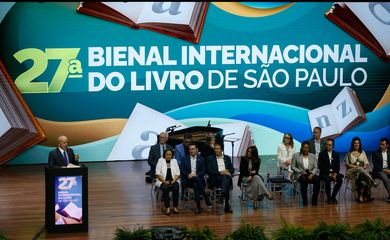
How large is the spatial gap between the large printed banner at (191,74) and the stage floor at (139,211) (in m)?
2.10

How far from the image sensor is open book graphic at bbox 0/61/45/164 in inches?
569

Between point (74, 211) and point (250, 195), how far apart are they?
2.80 metres

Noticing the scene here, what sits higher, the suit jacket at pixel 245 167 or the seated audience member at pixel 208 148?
the seated audience member at pixel 208 148

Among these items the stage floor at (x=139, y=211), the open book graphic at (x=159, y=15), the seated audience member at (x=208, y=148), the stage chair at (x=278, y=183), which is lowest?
the stage floor at (x=139, y=211)

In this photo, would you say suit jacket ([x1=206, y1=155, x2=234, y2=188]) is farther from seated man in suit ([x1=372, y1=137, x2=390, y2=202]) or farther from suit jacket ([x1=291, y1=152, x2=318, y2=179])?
seated man in suit ([x1=372, y1=137, x2=390, y2=202])

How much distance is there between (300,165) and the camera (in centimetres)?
1129

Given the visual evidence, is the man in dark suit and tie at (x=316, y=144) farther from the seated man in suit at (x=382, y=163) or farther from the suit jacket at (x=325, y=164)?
the seated man in suit at (x=382, y=163)

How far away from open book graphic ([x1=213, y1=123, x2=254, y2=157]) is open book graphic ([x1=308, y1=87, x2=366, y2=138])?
1425mm

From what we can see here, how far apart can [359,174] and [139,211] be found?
3.38 meters

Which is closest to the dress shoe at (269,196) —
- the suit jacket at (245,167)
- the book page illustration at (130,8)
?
the suit jacket at (245,167)

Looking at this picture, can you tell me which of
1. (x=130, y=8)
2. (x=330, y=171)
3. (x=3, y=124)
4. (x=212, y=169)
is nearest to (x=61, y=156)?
(x=212, y=169)

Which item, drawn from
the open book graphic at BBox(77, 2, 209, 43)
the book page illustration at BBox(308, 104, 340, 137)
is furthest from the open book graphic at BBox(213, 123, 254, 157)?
the open book graphic at BBox(77, 2, 209, 43)

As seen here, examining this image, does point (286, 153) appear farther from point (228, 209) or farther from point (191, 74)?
point (191, 74)

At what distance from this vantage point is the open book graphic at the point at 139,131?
1522 centimetres
